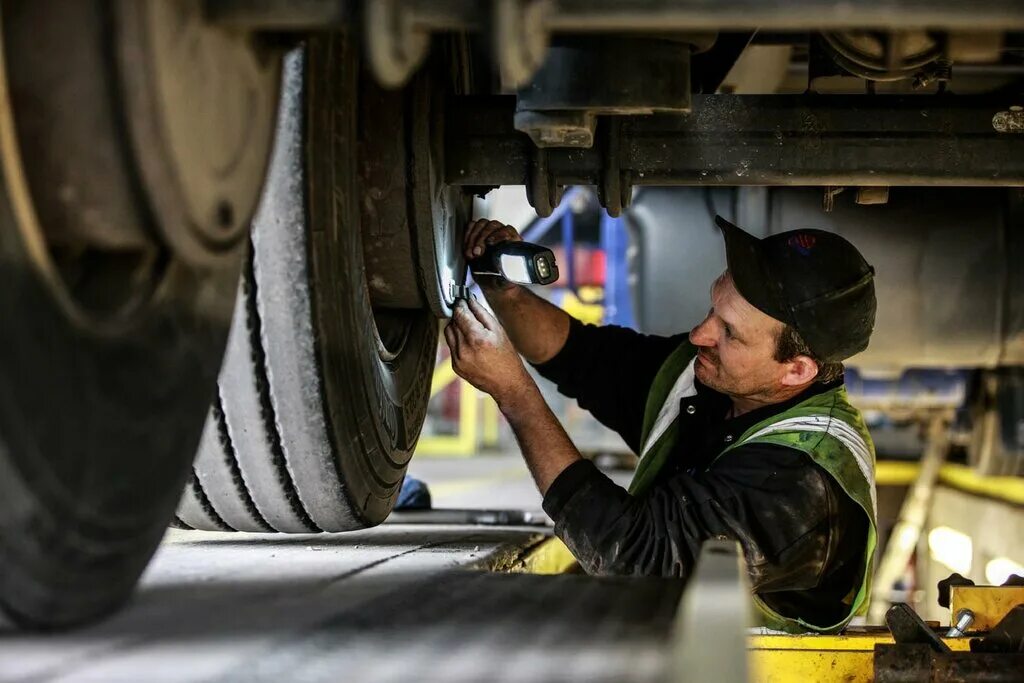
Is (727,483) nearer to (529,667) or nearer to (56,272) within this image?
(529,667)

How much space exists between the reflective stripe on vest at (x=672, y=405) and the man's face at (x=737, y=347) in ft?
0.32

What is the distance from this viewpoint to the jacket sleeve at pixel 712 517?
2.01 m

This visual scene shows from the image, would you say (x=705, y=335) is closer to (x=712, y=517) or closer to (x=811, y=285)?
(x=811, y=285)

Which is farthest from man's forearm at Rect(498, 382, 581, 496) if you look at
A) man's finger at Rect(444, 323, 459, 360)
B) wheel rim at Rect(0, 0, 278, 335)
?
wheel rim at Rect(0, 0, 278, 335)

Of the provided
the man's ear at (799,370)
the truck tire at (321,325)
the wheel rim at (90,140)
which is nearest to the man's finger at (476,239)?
the truck tire at (321,325)

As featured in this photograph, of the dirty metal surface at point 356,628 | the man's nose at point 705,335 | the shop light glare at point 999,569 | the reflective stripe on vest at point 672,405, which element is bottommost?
the shop light glare at point 999,569

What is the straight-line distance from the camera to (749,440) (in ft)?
7.13

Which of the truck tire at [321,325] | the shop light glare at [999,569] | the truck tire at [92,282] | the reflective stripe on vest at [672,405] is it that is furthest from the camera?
the shop light glare at [999,569]

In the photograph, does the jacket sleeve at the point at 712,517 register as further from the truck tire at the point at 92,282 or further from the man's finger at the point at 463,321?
the truck tire at the point at 92,282

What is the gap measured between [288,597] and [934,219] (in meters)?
2.04

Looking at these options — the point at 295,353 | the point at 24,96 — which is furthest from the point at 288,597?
the point at 24,96

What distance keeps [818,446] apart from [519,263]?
2.10ft

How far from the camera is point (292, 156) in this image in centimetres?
145

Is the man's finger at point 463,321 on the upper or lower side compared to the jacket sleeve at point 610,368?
upper
